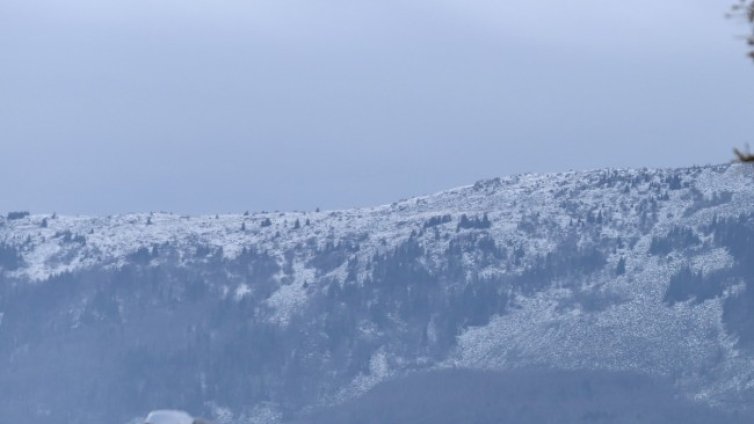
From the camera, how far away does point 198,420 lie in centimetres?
7962

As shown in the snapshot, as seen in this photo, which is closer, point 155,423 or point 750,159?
point 750,159

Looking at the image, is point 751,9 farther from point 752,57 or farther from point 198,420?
point 198,420

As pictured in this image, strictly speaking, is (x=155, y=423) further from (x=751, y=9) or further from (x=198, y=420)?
(x=751, y=9)

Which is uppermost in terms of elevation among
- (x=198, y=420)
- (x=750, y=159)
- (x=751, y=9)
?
(x=751, y=9)

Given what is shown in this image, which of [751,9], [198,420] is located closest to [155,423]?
[198,420]

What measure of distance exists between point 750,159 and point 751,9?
3.17 m

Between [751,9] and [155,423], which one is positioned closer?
[751,9]

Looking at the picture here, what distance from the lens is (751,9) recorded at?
137 feet

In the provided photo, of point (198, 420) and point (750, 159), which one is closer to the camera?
point (750, 159)

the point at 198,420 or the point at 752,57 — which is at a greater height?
the point at 752,57

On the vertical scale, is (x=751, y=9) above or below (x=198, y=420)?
above

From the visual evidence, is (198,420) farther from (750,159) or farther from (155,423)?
(750,159)

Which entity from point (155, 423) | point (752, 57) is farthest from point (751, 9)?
point (155, 423)

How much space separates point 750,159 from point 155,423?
3919cm
